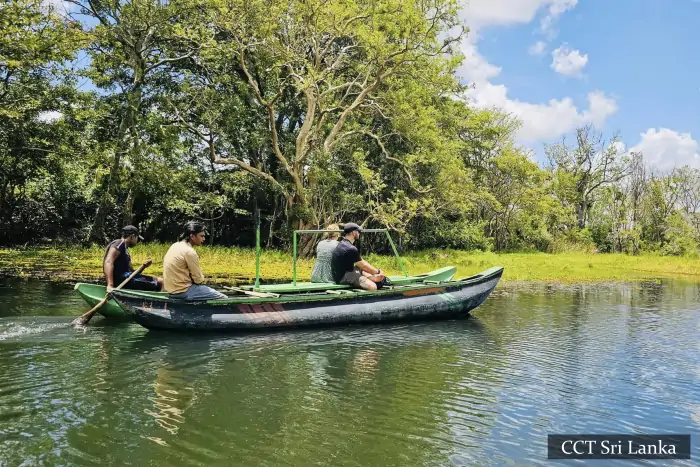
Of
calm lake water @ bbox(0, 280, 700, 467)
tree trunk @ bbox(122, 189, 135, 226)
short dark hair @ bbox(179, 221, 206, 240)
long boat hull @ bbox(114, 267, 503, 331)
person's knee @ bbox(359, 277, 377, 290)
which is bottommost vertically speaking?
calm lake water @ bbox(0, 280, 700, 467)

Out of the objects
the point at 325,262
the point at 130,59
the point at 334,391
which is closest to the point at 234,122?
the point at 130,59

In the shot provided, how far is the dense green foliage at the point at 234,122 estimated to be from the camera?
20.3 metres

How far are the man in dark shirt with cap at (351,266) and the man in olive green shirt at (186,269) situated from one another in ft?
9.28

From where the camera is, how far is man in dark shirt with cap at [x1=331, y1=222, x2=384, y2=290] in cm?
1108

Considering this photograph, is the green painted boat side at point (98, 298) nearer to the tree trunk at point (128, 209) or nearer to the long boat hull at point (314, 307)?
the long boat hull at point (314, 307)

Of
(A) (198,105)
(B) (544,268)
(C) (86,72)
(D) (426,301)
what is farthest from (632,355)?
(C) (86,72)

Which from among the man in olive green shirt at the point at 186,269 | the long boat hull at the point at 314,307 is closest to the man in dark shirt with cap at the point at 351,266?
the long boat hull at the point at 314,307

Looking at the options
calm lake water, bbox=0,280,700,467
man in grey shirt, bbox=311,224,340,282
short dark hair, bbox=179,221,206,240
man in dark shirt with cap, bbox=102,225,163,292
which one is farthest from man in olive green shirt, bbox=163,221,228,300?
man in grey shirt, bbox=311,224,340,282

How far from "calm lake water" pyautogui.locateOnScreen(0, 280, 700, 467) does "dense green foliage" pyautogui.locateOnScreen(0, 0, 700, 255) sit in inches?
447

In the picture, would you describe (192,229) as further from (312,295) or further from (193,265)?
(312,295)

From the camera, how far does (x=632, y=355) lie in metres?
8.69

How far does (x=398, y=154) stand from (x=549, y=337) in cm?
1811

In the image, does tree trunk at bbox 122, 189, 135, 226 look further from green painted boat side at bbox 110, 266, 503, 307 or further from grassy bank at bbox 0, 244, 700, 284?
green painted boat side at bbox 110, 266, 503, 307

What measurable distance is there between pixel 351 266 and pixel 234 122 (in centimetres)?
1508
